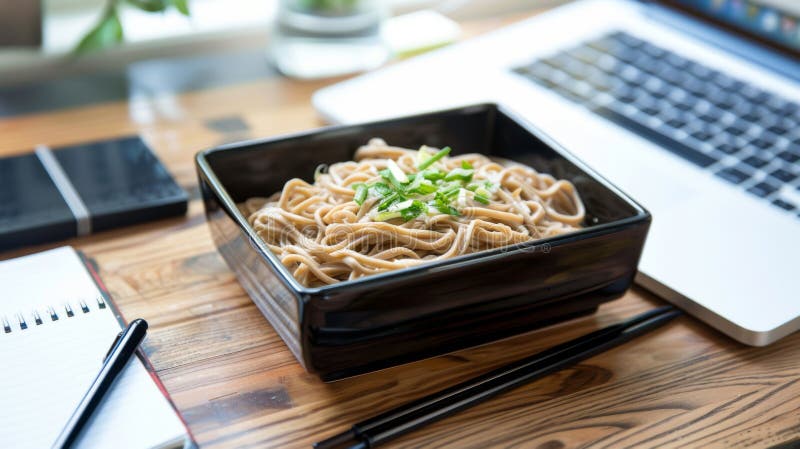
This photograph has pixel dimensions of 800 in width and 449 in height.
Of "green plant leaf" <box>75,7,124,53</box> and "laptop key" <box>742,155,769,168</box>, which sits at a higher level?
"green plant leaf" <box>75,7,124,53</box>

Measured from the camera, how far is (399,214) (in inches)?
31.6

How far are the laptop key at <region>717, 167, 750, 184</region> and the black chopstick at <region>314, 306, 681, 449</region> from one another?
0.81 ft

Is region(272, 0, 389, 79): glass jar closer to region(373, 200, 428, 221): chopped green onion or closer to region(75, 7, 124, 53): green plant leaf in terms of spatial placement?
region(75, 7, 124, 53): green plant leaf

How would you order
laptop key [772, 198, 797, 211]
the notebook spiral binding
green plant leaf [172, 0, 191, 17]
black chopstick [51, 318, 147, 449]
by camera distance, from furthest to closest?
1. green plant leaf [172, 0, 191, 17]
2. laptop key [772, 198, 797, 211]
3. the notebook spiral binding
4. black chopstick [51, 318, 147, 449]

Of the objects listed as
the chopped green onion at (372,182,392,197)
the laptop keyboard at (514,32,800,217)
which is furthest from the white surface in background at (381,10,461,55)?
the chopped green onion at (372,182,392,197)

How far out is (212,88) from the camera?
1325 millimetres

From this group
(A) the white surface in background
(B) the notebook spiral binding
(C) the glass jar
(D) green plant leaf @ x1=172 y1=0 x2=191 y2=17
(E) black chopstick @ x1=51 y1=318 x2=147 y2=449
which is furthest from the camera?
(A) the white surface in background

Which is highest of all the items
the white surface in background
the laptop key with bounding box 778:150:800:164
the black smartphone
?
the laptop key with bounding box 778:150:800:164

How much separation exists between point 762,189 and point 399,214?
50 cm

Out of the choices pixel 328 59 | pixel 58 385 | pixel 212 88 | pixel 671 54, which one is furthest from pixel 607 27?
pixel 58 385

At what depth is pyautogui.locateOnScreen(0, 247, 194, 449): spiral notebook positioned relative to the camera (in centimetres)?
66

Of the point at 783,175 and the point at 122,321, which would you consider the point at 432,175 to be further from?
Answer: the point at 783,175

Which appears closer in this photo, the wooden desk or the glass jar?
the wooden desk

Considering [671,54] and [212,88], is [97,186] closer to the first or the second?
[212,88]
